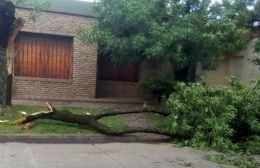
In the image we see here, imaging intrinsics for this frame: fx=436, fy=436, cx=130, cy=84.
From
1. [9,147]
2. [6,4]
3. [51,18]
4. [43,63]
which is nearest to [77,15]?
[51,18]

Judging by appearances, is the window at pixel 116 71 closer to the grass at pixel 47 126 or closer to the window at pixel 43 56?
the window at pixel 43 56

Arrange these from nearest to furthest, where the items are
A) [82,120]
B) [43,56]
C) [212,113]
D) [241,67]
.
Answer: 1. [212,113]
2. [82,120]
3. [43,56]
4. [241,67]

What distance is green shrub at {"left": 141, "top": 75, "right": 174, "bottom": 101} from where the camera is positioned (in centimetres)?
1638

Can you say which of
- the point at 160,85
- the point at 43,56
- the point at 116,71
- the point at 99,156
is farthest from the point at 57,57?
the point at 99,156

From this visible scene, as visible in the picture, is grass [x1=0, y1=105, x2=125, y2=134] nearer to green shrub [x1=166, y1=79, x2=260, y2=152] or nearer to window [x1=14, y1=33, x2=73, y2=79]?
green shrub [x1=166, y1=79, x2=260, y2=152]

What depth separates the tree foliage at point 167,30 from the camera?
13.0 m

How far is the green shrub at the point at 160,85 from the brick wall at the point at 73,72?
A: 212 centimetres

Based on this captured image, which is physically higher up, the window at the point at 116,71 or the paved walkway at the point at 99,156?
the window at the point at 116,71

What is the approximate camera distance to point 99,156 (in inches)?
371

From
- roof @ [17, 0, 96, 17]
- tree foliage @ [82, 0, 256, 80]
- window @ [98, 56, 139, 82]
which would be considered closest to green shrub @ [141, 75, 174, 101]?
window @ [98, 56, 139, 82]

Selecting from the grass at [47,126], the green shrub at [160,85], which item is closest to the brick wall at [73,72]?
the green shrub at [160,85]

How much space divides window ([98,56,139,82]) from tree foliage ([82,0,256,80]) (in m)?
3.58

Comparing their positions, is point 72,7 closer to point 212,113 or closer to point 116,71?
point 116,71

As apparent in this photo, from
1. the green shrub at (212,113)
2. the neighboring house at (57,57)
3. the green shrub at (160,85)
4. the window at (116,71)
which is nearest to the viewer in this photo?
the green shrub at (212,113)
